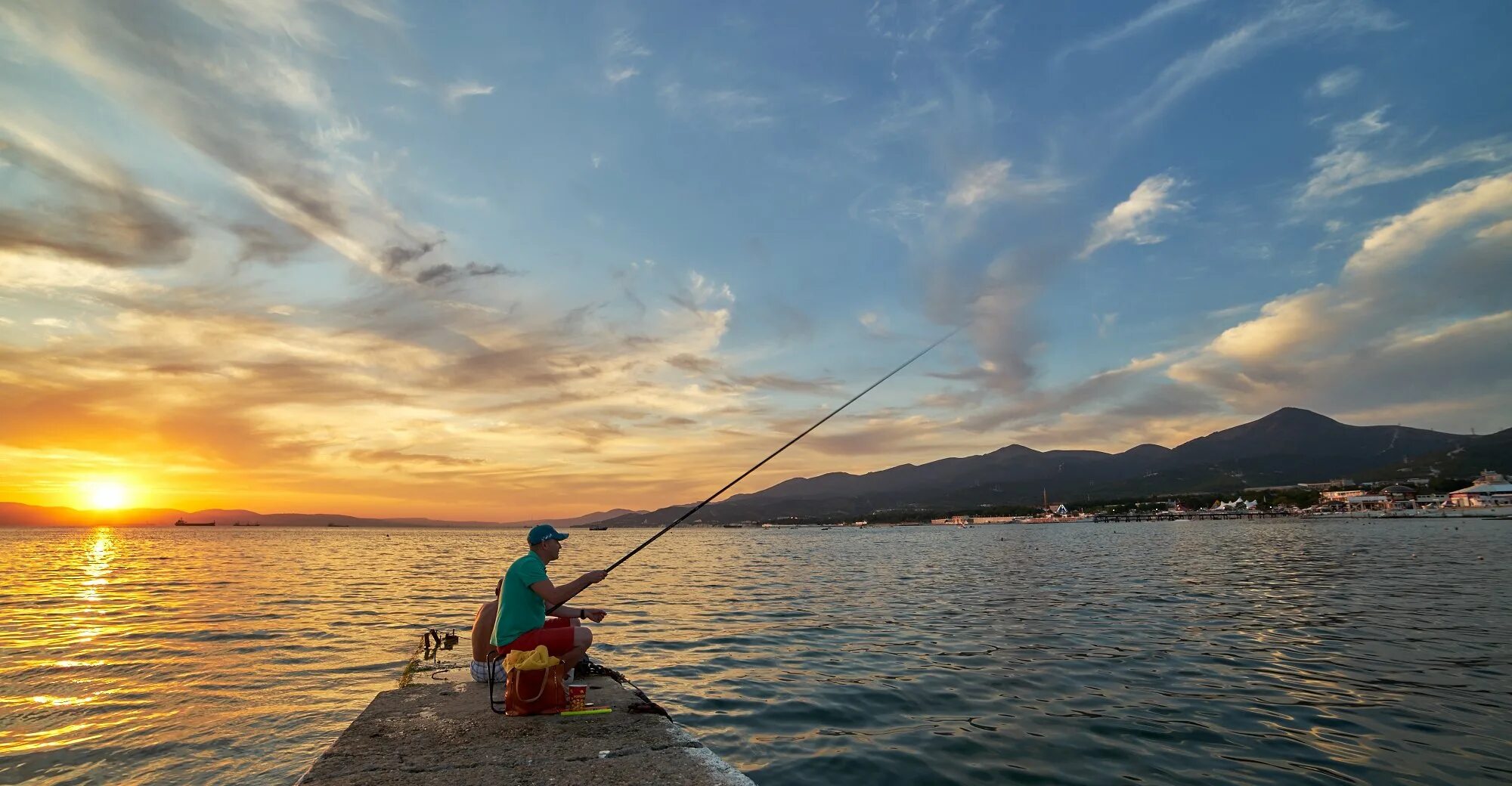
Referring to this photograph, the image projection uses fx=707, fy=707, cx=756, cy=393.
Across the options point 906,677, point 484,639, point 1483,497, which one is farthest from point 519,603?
point 1483,497

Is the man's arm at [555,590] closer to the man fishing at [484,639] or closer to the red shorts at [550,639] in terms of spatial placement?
the red shorts at [550,639]

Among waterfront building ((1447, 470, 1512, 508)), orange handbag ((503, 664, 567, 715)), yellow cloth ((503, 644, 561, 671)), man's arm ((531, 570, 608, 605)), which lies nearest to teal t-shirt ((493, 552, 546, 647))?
man's arm ((531, 570, 608, 605))

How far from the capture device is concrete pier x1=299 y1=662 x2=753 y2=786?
5.60 meters

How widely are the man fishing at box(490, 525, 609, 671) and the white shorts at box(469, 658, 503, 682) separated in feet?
0.83

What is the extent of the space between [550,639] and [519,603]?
2.04 feet

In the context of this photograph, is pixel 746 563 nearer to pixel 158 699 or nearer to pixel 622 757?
pixel 158 699

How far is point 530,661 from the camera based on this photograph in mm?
Answer: 7410

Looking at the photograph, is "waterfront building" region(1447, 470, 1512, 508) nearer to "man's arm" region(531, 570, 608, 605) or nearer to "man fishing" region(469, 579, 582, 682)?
"man's arm" region(531, 570, 608, 605)

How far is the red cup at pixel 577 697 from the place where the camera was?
778 cm

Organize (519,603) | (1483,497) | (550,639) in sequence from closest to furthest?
(519,603) < (550,639) < (1483,497)

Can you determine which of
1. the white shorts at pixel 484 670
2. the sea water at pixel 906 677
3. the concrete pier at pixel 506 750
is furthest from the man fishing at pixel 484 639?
the sea water at pixel 906 677

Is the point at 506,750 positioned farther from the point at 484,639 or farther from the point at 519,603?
the point at 484,639

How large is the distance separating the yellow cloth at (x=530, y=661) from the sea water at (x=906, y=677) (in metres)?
2.83

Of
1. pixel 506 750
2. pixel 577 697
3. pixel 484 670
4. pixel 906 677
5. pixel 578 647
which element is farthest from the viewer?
pixel 906 677
